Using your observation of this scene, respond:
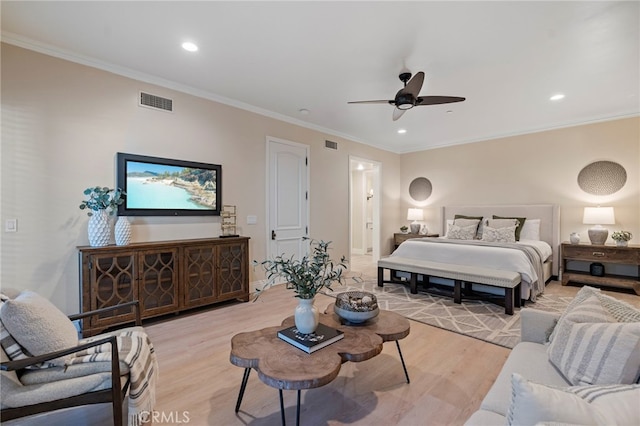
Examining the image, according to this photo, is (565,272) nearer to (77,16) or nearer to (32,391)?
(32,391)

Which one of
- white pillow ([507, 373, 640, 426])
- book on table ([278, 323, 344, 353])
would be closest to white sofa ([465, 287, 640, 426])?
white pillow ([507, 373, 640, 426])

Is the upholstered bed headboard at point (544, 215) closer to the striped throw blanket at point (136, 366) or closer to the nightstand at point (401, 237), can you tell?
the nightstand at point (401, 237)

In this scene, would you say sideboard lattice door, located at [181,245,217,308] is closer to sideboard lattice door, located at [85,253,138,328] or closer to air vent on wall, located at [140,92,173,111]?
sideboard lattice door, located at [85,253,138,328]

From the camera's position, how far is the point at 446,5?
224cm

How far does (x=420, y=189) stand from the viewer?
23.5ft

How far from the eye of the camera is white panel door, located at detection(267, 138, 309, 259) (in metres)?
4.74

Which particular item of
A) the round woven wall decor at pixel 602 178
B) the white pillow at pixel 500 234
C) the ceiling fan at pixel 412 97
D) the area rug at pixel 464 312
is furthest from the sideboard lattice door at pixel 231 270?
the round woven wall decor at pixel 602 178

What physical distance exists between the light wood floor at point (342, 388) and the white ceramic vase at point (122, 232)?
1007mm

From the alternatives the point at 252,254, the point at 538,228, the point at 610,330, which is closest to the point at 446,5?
the point at 610,330

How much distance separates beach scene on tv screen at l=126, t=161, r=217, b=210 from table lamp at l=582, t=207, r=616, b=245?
232 inches

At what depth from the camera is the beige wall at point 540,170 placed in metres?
4.67

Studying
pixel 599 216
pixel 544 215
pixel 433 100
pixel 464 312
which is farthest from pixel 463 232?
pixel 433 100

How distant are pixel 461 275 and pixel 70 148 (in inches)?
187

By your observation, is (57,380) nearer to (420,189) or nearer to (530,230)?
(530,230)
